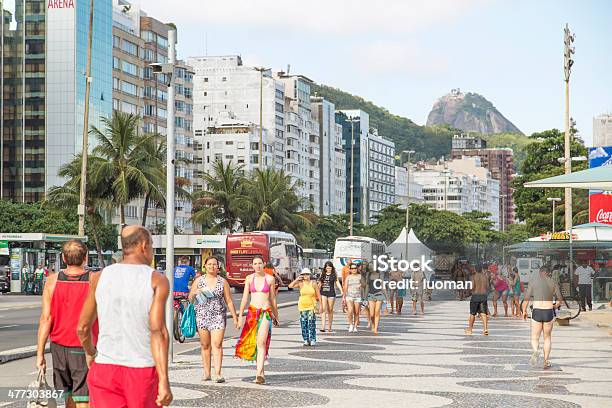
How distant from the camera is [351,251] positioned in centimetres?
6575

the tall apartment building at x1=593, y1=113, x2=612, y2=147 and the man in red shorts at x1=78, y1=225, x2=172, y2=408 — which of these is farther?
the tall apartment building at x1=593, y1=113, x2=612, y2=147

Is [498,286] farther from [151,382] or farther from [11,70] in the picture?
[11,70]

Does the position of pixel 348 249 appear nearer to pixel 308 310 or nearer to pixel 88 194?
Answer: pixel 88 194

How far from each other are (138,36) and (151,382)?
11511cm

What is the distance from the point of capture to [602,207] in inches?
1741

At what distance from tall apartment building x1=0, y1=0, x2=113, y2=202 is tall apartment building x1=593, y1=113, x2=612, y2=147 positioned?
57.2 metres

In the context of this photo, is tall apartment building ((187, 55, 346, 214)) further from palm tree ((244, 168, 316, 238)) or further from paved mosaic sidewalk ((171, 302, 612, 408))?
paved mosaic sidewalk ((171, 302, 612, 408))

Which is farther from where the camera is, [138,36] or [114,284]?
[138,36]

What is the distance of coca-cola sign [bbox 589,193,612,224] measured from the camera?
44.2 m

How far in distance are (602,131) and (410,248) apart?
66.5 feet

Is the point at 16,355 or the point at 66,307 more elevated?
the point at 66,307

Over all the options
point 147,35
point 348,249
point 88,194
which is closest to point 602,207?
point 348,249

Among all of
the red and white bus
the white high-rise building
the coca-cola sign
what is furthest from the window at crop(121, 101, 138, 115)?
the coca-cola sign

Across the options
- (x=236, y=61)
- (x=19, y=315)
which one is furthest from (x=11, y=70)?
(x=19, y=315)
